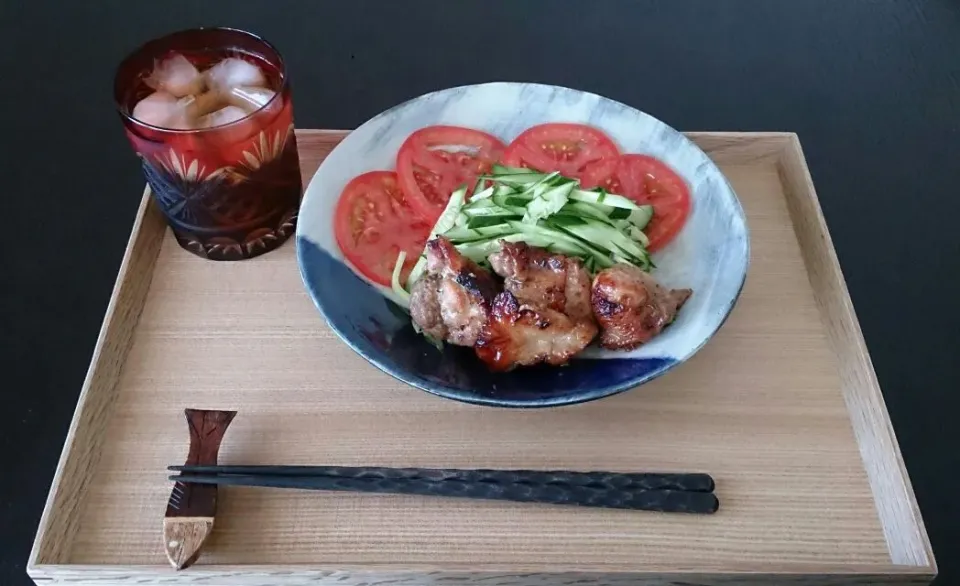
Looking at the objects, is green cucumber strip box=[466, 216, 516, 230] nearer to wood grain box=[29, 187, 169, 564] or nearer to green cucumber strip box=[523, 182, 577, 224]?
green cucumber strip box=[523, 182, 577, 224]

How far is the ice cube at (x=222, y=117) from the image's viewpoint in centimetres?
127

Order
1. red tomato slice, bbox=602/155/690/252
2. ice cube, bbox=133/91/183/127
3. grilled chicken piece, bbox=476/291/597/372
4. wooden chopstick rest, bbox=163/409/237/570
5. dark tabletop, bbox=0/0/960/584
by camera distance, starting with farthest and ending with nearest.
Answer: dark tabletop, bbox=0/0/960/584
red tomato slice, bbox=602/155/690/252
ice cube, bbox=133/91/183/127
grilled chicken piece, bbox=476/291/597/372
wooden chopstick rest, bbox=163/409/237/570

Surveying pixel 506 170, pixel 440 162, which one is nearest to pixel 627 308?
pixel 506 170

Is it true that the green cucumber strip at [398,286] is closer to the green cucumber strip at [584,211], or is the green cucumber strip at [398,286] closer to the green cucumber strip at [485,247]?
the green cucumber strip at [485,247]

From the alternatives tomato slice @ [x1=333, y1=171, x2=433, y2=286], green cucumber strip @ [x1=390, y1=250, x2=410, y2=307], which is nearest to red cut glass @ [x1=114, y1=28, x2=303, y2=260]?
tomato slice @ [x1=333, y1=171, x2=433, y2=286]

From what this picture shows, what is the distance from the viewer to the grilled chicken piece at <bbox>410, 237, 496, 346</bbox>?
1.17 m

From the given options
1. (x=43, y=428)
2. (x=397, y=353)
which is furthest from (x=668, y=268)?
(x=43, y=428)

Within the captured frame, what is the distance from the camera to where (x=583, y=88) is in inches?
96.0

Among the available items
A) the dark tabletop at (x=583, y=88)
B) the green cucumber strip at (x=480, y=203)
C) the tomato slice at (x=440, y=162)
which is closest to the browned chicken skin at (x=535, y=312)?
the green cucumber strip at (x=480, y=203)

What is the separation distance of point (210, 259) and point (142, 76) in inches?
12.8

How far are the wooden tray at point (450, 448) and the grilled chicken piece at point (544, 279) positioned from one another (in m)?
0.17

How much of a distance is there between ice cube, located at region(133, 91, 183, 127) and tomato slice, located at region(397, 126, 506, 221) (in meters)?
0.37

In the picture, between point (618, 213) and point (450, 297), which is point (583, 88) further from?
point (450, 297)

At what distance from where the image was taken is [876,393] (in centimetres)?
123
